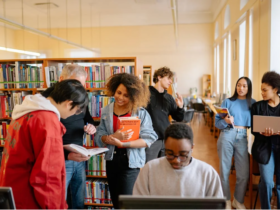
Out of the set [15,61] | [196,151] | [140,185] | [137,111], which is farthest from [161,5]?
[140,185]

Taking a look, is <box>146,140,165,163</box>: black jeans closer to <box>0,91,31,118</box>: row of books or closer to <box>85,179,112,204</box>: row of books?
<box>85,179,112,204</box>: row of books

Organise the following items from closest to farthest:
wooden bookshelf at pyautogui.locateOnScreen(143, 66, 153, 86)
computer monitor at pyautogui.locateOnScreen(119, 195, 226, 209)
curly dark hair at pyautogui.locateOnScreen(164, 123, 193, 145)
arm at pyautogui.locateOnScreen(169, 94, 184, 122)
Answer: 1. computer monitor at pyautogui.locateOnScreen(119, 195, 226, 209)
2. curly dark hair at pyautogui.locateOnScreen(164, 123, 193, 145)
3. arm at pyautogui.locateOnScreen(169, 94, 184, 122)
4. wooden bookshelf at pyautogui.locateOnScreen(143, 66, 153, 86)

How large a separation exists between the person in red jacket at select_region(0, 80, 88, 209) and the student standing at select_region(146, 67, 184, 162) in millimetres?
1569

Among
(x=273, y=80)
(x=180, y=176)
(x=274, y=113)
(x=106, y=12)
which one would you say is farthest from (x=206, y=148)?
(x=106, y=12)

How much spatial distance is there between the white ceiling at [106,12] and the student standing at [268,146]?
6.81 metres

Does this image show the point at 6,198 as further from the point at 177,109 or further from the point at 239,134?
the point at 239,134

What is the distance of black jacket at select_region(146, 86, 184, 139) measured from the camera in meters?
3.00

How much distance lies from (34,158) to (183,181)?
0.88 m

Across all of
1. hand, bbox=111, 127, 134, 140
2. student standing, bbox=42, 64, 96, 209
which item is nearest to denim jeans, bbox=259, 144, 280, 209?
hand, bbox=111, 127, 134, 140

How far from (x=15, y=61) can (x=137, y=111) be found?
87.7 inches

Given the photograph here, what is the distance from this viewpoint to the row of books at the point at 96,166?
10.7ft

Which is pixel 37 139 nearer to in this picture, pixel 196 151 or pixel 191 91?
pixel 196 151

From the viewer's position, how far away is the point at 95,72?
3365 mm

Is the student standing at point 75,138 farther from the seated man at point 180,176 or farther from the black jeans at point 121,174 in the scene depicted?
the seated man at point 180,176
